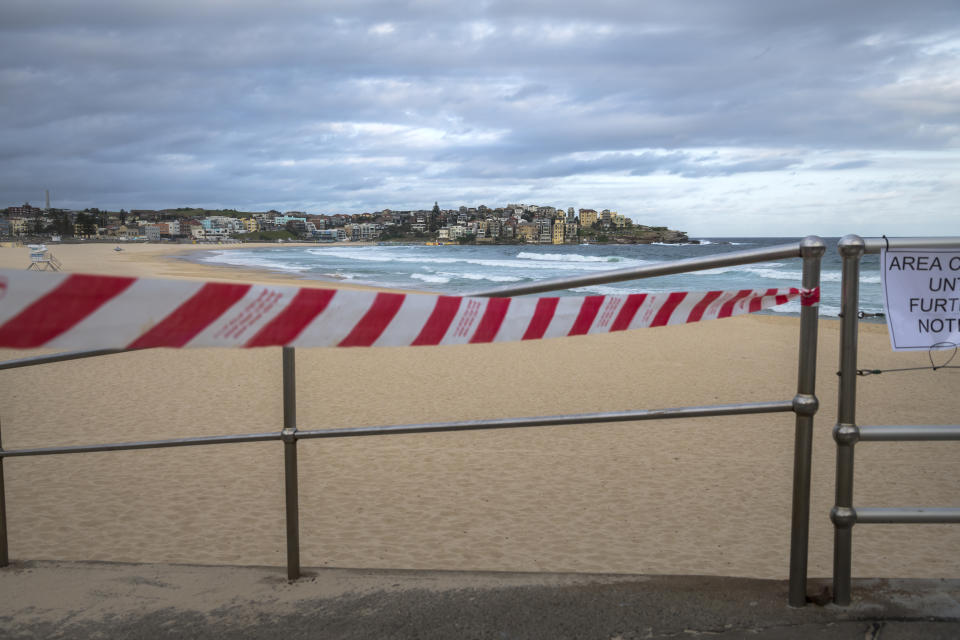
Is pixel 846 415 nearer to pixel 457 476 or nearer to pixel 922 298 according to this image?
pixel 922 298

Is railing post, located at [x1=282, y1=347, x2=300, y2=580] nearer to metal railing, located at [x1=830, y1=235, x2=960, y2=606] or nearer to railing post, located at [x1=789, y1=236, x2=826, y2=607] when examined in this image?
railing post, located at [x1=789, y1=236, x2=826, y2=607]

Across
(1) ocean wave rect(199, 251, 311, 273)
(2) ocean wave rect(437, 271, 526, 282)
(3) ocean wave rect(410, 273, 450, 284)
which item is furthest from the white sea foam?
(1) ocean wave rect(199, 251, 311, 273)

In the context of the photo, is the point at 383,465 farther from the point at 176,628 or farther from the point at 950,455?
the point at 950,455

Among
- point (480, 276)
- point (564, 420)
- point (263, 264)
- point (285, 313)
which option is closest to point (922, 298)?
point (564, 420)

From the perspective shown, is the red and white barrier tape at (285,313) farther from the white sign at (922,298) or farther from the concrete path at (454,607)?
the concrete path at (454,607)

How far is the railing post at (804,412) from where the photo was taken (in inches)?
83.4

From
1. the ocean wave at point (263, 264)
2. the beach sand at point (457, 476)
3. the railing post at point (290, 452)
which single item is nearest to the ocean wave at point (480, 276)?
the ocean wave at point (263, 264)

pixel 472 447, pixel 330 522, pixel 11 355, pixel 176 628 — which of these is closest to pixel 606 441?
pixel 472 447

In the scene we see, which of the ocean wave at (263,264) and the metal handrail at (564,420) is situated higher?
the metal handrail at (564,420)

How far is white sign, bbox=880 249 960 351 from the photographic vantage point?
2299 millimetres

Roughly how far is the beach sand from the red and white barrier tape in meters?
1.90

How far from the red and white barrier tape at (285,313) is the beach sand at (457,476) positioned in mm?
1898

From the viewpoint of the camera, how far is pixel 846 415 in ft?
7.13

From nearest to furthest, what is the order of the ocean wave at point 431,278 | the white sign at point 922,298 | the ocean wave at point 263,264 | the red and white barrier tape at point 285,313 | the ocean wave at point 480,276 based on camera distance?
the red and white barrier tape at point 285,313 → the white sign at point 922,298 → the ocean wave at point 431,278 → the ocean wave at point 480,276 → the ocean wave at point 263,264
